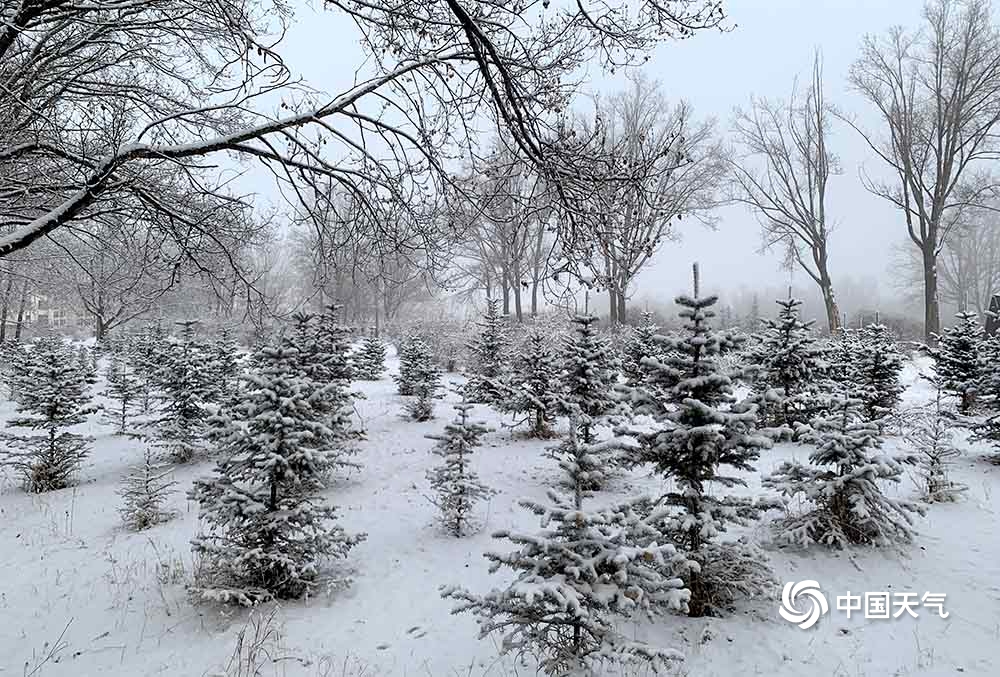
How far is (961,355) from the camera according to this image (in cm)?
925

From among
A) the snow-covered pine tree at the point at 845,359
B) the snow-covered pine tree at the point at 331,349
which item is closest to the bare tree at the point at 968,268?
the snow-covered pine tree at the point at 845,359

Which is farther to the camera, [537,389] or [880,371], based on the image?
[537,389]

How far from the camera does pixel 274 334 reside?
5.75m

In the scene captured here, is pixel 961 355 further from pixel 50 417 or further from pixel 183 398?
pixel 50 417

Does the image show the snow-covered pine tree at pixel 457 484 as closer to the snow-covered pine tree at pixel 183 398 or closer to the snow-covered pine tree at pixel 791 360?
the snow-covered pine tree at pixel 791 360

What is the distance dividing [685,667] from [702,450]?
1615 millimetres

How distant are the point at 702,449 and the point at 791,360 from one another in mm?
6086

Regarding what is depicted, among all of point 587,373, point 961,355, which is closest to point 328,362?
point 587,373

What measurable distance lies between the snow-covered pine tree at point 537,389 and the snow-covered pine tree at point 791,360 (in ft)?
12.0

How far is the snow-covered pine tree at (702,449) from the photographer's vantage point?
416 centimetres

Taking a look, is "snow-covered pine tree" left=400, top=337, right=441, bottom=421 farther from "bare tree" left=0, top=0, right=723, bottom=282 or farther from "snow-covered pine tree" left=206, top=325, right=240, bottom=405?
"bare tree" left=0, top=0, right=723, bottom=282

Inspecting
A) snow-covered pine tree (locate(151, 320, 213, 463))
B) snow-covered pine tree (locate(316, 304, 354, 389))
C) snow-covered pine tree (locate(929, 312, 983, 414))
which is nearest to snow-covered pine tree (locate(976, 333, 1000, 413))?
snow-covered pine tree (locate(929, 312, 983, 414))

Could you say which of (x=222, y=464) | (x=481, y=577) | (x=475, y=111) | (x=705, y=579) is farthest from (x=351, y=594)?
(x=475, y=111)

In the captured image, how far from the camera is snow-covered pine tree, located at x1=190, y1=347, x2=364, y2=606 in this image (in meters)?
4.66
